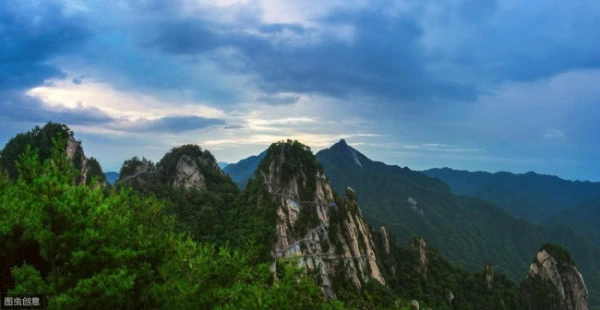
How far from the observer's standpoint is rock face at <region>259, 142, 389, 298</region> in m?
69.2

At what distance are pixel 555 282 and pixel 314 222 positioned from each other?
211 ft

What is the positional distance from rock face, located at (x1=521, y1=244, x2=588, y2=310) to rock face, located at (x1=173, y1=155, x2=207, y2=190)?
266ft

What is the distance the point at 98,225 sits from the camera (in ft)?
55.8

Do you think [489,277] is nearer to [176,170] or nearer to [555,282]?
[555,282]

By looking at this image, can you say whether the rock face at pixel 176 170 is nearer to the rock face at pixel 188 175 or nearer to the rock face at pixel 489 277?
the rock face at pixel 188 175

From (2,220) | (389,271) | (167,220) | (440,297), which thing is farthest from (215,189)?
(2,220)

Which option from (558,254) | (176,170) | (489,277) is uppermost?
(176,170)

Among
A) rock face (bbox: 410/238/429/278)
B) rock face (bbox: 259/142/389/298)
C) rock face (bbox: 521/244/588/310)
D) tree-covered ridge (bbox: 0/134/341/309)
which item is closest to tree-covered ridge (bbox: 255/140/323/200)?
rock face (bbox: 259/142/389/298)

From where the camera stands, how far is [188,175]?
9069 cm

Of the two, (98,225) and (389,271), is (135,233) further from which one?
(389,271)

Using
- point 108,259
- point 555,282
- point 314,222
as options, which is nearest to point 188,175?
point 314,222

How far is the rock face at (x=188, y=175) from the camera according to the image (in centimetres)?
8906

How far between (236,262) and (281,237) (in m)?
50.5

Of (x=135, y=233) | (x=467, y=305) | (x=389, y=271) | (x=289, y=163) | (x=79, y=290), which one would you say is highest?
(x=289, y=163)
